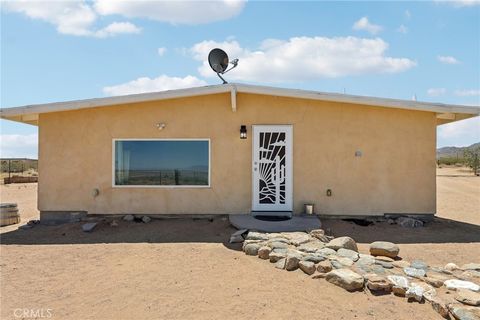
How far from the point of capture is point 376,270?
14.1ft

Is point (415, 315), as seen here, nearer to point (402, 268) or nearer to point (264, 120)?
point (402, 268)

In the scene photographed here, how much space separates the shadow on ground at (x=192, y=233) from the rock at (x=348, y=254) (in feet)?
5.27

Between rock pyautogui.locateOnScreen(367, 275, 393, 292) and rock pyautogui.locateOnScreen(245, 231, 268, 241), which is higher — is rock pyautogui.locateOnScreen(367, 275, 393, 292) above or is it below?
below

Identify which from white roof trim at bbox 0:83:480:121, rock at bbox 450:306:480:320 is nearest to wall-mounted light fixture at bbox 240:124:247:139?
white roof trim at bbox 0:83:480:121

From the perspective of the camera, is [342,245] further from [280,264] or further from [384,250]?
[280,264]

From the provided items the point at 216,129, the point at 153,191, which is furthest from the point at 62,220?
the point at 216,129

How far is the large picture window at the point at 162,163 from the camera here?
8086 mm

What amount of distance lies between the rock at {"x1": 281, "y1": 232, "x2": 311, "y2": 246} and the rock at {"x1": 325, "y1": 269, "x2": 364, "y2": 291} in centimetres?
127

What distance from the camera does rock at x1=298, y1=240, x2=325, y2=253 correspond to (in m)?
5.13

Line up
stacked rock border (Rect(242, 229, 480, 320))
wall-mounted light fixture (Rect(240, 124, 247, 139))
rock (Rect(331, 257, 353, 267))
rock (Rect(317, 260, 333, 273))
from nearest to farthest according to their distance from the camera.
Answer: stacked rock border (Rect(242, 229, 480, 320))
rock (Rect(317, 260, 333, 273))
rock (Rect(331, 257, 353, 267))
wall-mounted light fixture (Rect(240, 124, 247, 139))

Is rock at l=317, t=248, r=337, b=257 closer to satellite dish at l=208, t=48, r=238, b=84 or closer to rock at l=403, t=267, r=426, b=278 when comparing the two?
rock at l=403, t=267, r=426, b=278

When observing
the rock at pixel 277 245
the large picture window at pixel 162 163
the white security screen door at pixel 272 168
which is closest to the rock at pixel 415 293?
the rock at pixel 277 245

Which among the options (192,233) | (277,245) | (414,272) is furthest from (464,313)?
(192,233)

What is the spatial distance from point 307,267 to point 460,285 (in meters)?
1.76
